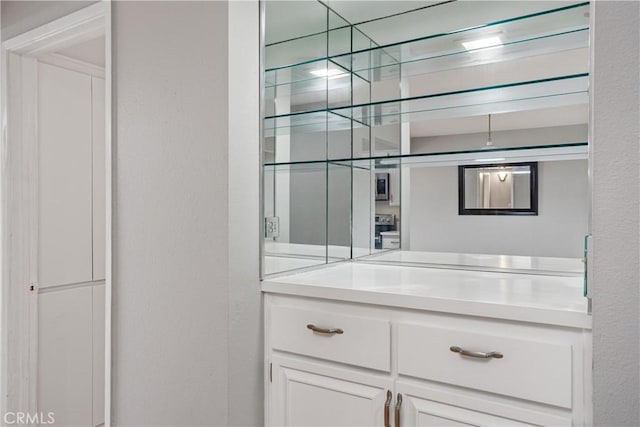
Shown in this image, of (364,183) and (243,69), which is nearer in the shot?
(243,69)

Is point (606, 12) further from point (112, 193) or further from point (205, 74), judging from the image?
point (112, 193)

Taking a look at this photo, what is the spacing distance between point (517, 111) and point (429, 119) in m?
0.31

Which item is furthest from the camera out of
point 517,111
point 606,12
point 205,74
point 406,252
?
point 406,252

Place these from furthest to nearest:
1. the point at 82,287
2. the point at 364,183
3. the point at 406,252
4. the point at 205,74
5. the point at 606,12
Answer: the point at 82,287
the point at 364,183
the point at 406,252
the point at 205,74
the point at 606,12

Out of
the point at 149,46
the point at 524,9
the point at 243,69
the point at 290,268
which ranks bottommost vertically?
the point at 290,268

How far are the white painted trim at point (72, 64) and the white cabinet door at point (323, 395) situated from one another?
203cm

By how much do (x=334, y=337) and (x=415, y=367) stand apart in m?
0.27

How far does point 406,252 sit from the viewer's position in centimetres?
187

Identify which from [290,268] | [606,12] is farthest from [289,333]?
[606,12]

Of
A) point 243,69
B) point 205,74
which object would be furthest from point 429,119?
point 205,74

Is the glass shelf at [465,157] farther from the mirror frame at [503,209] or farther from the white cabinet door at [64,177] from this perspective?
the white cabinet door at [64,177]

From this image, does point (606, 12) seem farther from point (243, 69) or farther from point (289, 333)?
point (289, 333)

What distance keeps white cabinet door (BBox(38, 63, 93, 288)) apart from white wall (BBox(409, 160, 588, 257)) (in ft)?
6.20

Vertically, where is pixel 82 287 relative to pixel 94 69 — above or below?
below
